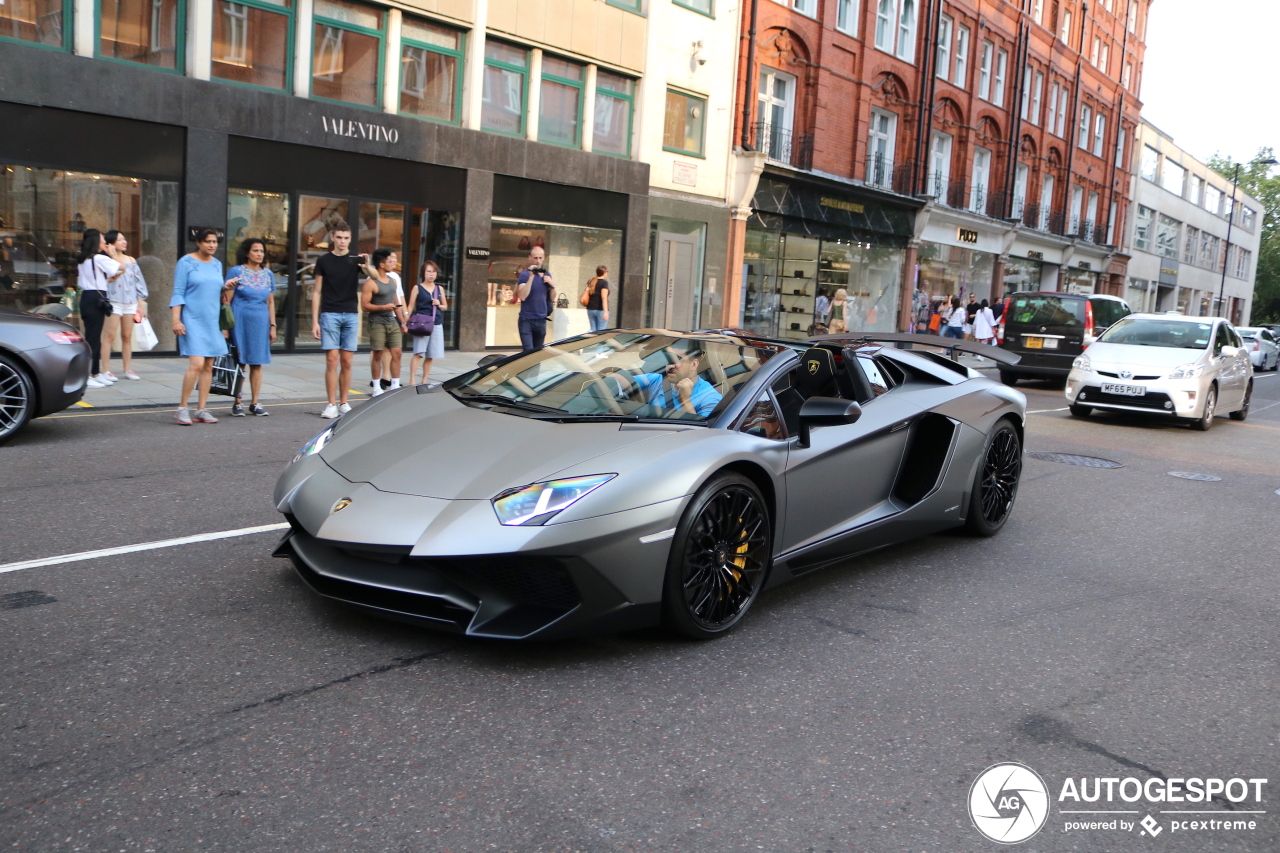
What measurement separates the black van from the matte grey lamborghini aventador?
15.1 meters

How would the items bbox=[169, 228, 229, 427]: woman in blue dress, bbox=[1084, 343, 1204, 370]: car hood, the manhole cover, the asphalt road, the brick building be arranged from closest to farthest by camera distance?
1. the asphalt road
2. bbox=[169, 228, 229, 427]: woman in blue dress
3. the manhole cover
4. bbox=[1084, 343, 1204, 370]: car hood
5. the brick building

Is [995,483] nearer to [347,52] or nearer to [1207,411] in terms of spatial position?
[1207,411]

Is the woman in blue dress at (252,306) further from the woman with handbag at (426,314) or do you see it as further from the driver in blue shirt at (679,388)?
the driver in blue shirt at (679,388)

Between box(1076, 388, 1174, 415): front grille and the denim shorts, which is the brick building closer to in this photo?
box(1076, 388, 1174, 415): front grille

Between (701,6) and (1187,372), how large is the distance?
14.7m

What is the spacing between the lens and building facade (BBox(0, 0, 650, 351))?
47.2 ft

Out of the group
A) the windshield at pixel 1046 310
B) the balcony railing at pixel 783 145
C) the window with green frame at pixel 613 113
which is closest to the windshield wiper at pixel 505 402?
the windshield at pixel 1046 310

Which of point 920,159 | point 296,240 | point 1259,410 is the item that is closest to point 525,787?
point 296,240

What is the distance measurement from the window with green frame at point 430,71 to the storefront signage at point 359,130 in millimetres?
723

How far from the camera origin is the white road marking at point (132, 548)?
15.7 feet

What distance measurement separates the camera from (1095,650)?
4637 mm

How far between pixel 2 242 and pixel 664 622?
13.3 meters

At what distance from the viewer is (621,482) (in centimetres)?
399

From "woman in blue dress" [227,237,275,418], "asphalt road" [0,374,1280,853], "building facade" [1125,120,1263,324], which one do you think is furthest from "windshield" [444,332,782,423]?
"building facade" [1125,120,1263,324]
